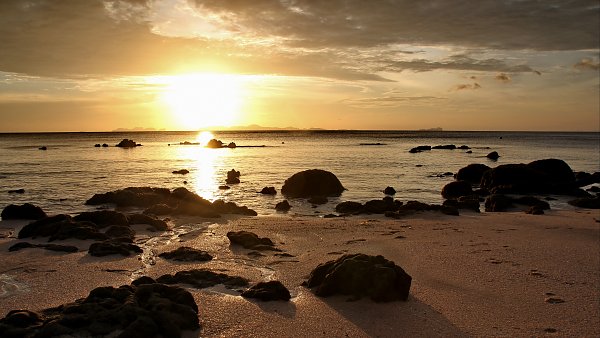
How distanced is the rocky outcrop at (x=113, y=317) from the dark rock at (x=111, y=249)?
3970 mm

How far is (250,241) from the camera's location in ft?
39.6

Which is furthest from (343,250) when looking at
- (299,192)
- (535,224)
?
(299,192)

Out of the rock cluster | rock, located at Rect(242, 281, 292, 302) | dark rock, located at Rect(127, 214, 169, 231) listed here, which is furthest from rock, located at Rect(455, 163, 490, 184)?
rock, located at Rect(242, 281, 292, 302)

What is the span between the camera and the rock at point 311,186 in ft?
87.6

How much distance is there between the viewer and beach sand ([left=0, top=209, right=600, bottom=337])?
711 cm

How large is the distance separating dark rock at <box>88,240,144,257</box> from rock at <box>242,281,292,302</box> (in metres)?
4.29

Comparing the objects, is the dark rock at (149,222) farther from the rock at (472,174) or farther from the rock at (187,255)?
the rock at (472,174)

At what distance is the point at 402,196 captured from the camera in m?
26.2

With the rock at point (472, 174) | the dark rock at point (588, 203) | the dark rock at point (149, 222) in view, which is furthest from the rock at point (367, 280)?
the rock at point (472, 174)

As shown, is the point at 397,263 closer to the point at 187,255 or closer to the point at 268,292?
the point at 268,292

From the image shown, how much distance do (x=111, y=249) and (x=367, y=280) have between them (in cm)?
628

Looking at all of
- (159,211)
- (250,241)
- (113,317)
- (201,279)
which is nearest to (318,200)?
(159,211)

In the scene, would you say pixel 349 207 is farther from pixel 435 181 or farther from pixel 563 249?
pixel 435 181

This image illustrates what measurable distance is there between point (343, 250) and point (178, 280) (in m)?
4.61
